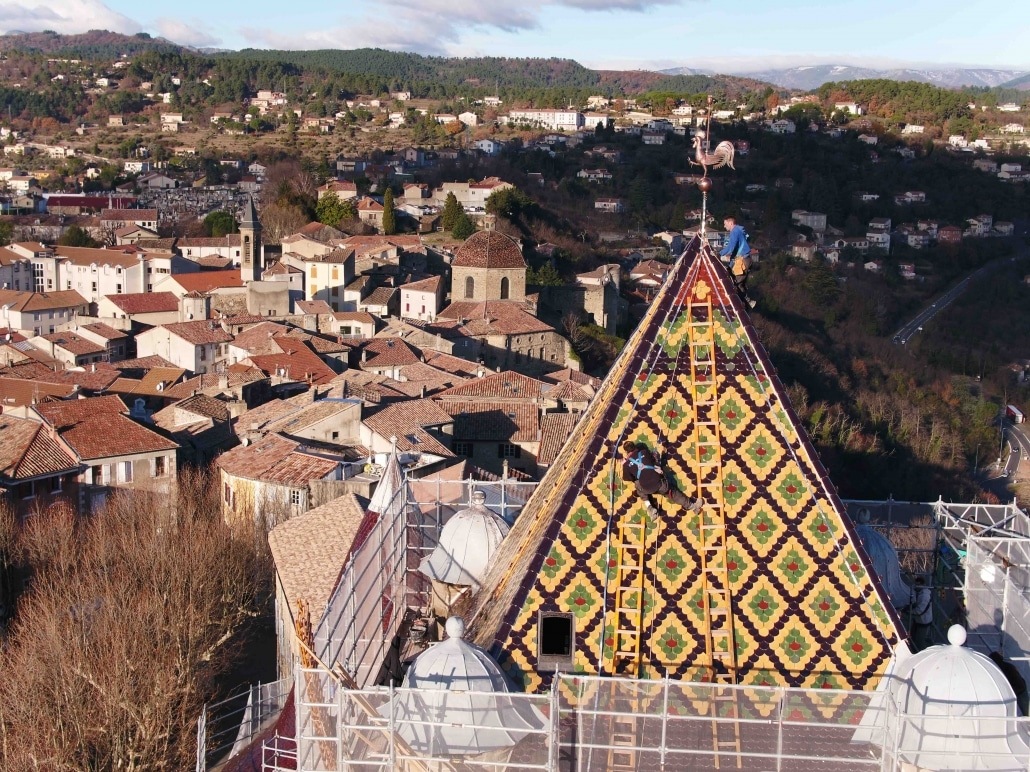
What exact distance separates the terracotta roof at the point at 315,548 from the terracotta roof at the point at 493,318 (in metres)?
25.3

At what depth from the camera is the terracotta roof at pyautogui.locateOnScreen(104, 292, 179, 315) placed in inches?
2013

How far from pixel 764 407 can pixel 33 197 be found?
89.7m

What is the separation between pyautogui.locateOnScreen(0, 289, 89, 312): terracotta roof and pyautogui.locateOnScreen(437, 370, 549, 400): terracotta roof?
933 inches

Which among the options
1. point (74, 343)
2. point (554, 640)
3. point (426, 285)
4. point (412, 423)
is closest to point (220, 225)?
Answer: point (426, 285)

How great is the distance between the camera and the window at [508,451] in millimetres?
33062

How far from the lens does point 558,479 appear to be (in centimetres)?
846

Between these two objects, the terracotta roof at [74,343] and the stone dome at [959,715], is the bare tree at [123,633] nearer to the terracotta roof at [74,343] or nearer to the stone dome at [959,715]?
the stone dome at [959,715]

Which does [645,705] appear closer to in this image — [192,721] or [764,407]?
[764,407]

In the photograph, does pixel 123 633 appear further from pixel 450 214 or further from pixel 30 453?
pixel 450 214

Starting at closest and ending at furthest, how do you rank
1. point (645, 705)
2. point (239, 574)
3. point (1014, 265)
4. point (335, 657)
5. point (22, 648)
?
1. point (645, 705)
2. point (335, 657)
3. point (22, 648)
4. point (239, 574)
5. point (1014, 265)

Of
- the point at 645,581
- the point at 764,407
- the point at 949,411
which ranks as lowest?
the point at 949,411

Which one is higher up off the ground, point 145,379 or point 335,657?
point 335,657

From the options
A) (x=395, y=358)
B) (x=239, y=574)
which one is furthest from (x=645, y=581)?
(x=395, y=358)

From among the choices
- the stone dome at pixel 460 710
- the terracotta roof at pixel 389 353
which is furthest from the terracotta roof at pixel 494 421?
the stone dome at pixel 460 710
